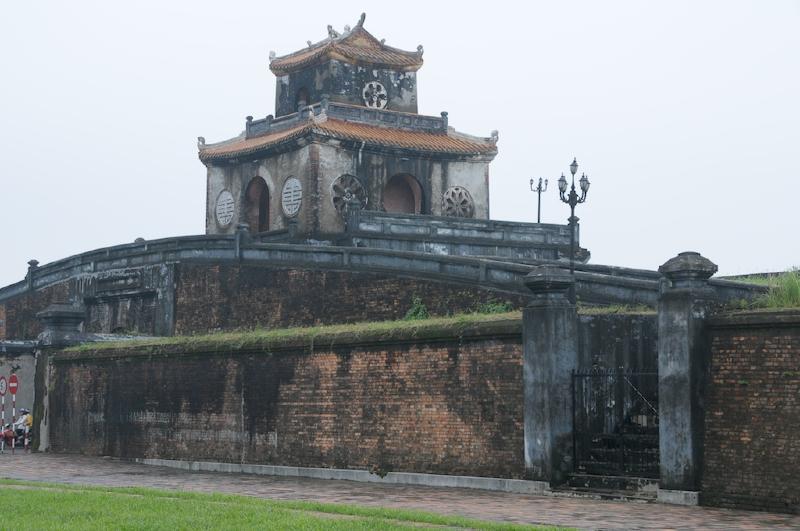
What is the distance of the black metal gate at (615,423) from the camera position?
57.1 feet

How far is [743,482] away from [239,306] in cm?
2134

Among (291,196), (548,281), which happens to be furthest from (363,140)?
(548,281)

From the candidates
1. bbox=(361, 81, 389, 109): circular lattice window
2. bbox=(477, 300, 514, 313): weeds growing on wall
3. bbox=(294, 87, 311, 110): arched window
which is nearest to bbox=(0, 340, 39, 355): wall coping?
bbox=(477, 300, 514, 313): weeds growing on wall

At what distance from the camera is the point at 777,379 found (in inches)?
608

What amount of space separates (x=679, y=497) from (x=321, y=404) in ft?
24.2

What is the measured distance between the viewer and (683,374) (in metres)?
16.2

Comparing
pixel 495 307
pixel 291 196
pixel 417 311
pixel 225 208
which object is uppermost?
pixel 225 208

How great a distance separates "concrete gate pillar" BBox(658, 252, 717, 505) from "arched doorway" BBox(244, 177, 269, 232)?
2807 cm

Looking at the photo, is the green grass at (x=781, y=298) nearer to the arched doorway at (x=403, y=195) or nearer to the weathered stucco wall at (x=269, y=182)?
the weathered stucco wall at (x=269, y=182)

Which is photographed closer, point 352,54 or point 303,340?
point 303,340

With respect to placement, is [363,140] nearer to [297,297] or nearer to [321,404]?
[297,297]

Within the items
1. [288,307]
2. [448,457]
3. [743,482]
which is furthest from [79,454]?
[743,482]

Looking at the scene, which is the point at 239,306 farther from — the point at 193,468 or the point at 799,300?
the point at 799,300

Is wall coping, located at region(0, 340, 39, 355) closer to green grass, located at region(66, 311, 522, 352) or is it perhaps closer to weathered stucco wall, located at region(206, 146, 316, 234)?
green grass, located at region(66, 311, 522, 352)
